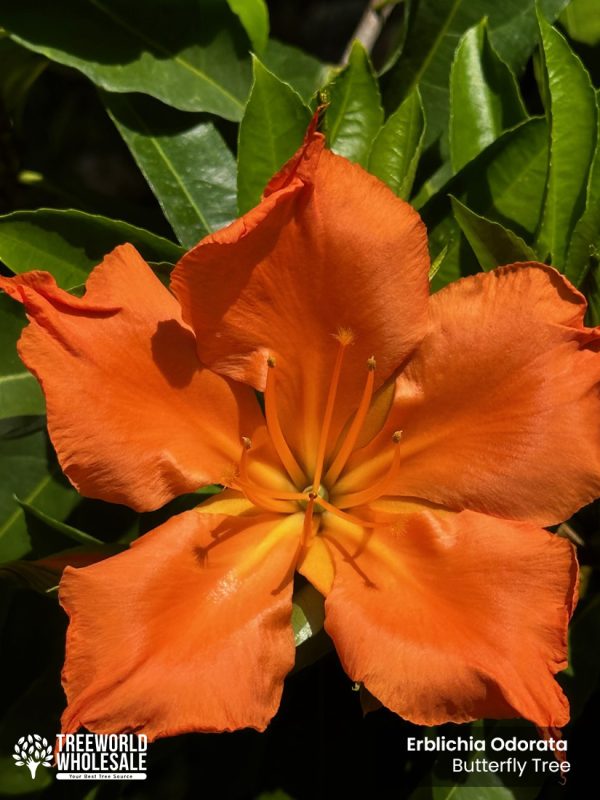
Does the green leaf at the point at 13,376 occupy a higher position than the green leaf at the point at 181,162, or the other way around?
the green leaf at the point at 181,162

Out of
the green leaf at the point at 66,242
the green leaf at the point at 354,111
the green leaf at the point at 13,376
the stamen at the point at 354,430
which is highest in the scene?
the green leaf at the point at 354,111

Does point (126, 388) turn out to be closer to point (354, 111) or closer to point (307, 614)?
point (307, 614)

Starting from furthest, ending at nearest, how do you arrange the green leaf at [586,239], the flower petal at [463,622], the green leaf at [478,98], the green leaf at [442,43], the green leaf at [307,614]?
the green leaf at [442,43] < the green leaf at [478,98] < the green leaf at [586,239] < the green leaf at [307,614] < the flower petal at [463,622]

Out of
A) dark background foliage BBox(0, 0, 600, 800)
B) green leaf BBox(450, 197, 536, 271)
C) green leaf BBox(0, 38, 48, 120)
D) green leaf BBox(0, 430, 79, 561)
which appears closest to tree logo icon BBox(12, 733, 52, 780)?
dark background foliage BBox(0, 0, 600, 800)

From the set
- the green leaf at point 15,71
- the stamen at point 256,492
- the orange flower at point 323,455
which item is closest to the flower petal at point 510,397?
the orange flower at point 323,455

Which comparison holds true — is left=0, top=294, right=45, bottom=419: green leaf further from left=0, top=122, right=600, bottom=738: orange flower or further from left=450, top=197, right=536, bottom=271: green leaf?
left=450, top=197, right=536, bottom=271: green leaf

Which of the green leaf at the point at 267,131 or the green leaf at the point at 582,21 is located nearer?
the green leaf at the point at 267,131

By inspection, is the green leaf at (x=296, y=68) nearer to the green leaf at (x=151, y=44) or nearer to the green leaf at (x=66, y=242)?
the green leaf at (x=151, y=44)
